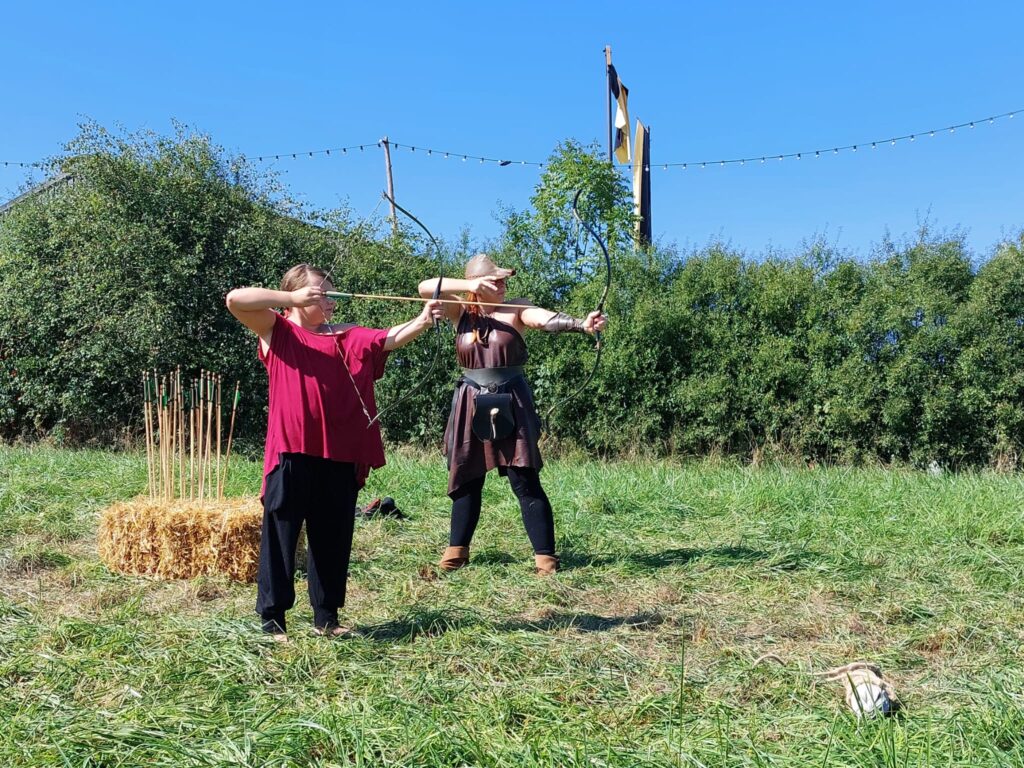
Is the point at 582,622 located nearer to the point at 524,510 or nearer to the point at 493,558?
the point at 524,510

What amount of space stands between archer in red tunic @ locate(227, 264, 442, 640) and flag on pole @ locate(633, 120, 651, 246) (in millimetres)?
6171

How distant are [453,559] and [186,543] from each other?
1.33 metres

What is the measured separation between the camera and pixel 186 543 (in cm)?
429

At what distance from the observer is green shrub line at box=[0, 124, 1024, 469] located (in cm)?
711

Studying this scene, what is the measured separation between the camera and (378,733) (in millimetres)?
2293

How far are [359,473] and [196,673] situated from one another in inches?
35.8

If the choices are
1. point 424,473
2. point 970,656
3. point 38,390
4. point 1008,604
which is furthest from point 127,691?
point 38,390

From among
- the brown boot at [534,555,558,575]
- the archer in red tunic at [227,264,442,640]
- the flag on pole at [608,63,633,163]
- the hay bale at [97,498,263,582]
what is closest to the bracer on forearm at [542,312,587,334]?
the archer in red tunic at [227,264,442,640]

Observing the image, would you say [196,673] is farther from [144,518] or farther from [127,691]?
[144,518]

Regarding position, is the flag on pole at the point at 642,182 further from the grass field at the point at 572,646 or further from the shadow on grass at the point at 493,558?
the shadow on grass at the point at 493,558

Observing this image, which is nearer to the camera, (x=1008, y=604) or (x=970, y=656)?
(x=970, y=656)

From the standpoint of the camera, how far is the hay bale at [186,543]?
14.0 ft

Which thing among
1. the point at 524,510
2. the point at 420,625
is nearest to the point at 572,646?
the point at 420,625

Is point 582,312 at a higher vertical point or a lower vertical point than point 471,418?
higher
